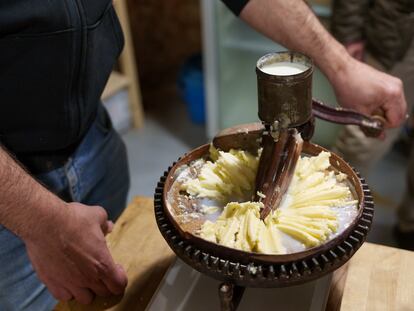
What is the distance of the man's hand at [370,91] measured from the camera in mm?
1032

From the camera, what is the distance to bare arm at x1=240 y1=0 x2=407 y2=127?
3.41 ft

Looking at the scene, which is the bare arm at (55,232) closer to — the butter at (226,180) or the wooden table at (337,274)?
the wooden table at (337,274)

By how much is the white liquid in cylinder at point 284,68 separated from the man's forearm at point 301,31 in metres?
0.32

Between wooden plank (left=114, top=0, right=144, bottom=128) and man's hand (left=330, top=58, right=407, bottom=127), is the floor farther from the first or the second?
man's hand (left=330, top=58, right=407, bottom=127)

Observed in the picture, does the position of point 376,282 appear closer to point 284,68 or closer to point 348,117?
point 348,117

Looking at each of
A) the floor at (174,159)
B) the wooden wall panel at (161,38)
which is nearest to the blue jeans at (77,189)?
the floor at (174,159)

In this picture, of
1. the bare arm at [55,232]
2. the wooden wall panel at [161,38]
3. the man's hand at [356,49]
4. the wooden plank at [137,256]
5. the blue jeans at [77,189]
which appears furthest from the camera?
the wooden wall panel at [161,38]

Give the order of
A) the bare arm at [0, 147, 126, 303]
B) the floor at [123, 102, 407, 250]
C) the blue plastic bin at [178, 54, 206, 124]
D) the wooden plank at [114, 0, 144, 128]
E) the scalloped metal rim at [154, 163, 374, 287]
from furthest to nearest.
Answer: the blue plastic bin at [178, 54, 206, 124], the wooden plank at [114, 0, 144, 128], the floor at [123, 102, 407, 250], the bare arm at [0, 147, 126, 303], the scalloped metal rim at [154, 163, 374, 287]

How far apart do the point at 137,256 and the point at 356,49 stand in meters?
1.16

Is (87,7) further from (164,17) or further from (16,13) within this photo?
(164,17)

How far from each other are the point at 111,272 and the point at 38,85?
0.38 meters

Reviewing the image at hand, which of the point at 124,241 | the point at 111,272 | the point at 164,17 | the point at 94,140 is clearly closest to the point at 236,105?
the point at 164,17

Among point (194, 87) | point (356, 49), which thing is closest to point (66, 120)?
point (356, 49)

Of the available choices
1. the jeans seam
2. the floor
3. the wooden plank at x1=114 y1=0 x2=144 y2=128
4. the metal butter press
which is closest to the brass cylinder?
the metal butter press
